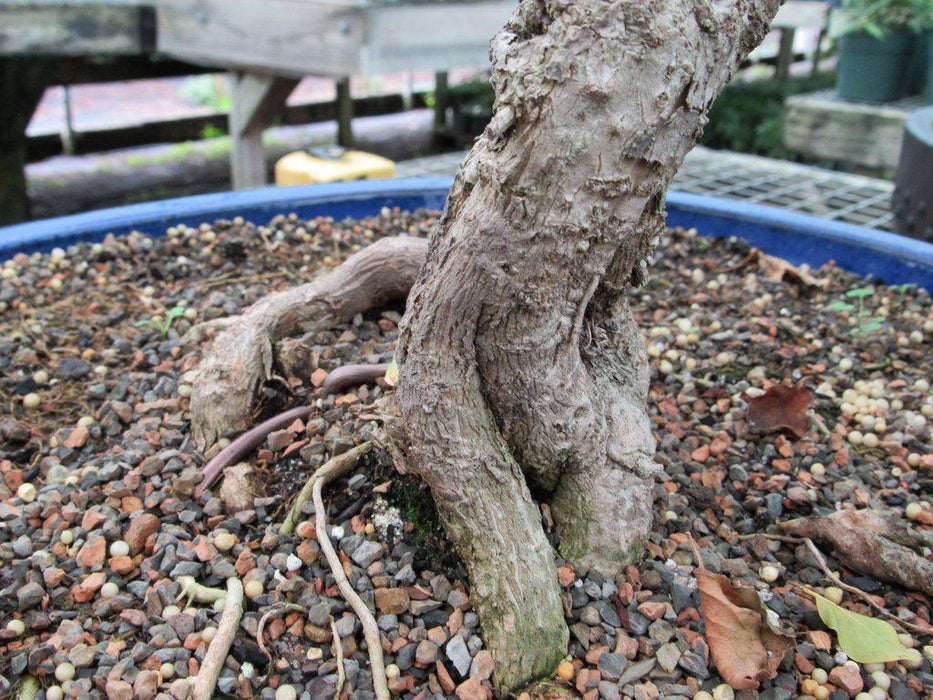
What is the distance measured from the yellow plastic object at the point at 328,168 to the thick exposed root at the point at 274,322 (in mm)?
1240

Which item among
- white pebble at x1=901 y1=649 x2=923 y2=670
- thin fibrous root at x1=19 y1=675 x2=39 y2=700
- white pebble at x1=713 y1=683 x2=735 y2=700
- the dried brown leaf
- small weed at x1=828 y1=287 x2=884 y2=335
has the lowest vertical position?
thin fibrous root at x1=19 y1=675 x2=39 y2=700

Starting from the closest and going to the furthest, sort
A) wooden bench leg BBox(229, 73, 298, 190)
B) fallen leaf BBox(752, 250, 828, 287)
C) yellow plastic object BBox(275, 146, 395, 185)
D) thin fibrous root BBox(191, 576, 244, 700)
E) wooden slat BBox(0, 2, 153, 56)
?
thin fibrous root BBox(191, 576, 244, 700) → fallen leaf BBox(752, 250, 828, 287) → yellow plastic object BBox(275, 146, 395, 185) → wooden slat BBox(0, 2, 153, 56) → wooden bench leg BBox(229, 73, 298, 190)

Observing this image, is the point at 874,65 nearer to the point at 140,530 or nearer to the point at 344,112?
the point at 344,112

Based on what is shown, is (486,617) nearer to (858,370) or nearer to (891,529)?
(891,529)

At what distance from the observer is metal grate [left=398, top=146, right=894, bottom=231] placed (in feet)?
12.2

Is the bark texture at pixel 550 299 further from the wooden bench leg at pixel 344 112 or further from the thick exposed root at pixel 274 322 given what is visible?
the wooden bench leg at pixel 344 112

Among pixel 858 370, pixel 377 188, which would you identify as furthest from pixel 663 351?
pixel 377 188

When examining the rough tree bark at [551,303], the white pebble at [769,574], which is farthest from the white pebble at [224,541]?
the white pebble at [769,574]

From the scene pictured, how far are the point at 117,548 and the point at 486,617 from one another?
60 cm

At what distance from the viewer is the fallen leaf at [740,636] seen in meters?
1.16

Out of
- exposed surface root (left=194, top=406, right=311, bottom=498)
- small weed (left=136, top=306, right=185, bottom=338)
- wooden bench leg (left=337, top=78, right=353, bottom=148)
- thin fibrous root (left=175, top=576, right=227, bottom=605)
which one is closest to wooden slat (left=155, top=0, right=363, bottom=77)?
small weed (left=136, top=306, right=185, bottom=338)

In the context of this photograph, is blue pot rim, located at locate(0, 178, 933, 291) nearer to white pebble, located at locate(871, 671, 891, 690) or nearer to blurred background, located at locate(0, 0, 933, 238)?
blurred background, located at locate(0, 0, 933, 238)

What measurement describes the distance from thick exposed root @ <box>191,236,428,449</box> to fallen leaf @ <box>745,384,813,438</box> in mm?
751

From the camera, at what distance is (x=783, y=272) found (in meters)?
2.32
